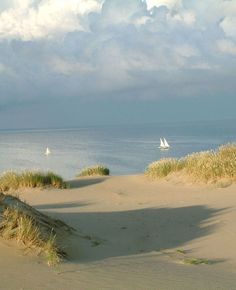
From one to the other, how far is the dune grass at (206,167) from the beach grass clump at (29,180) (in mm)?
3478

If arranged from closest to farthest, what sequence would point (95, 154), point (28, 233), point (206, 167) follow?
point (28, 233)
point (206, 167)
point (95, 154)

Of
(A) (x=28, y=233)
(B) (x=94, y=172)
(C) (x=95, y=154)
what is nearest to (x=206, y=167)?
(B) (x=94, y=172)

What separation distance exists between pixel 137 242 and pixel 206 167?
769cm

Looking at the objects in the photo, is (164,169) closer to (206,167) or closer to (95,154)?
(206,167)

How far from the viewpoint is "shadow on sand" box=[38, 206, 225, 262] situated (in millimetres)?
6879

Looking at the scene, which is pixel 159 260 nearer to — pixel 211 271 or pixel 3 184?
pixel 211 271

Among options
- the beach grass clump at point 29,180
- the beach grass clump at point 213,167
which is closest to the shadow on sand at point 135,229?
the beach grass clump at point 213,167

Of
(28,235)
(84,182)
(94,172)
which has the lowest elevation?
(28,235)

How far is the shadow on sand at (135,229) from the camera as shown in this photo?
6879 millimetres

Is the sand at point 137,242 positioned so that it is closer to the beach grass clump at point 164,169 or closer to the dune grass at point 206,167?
the dune grass at point 206,167

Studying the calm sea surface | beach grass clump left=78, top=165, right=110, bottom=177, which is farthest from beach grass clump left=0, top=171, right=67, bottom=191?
the calm sea surface

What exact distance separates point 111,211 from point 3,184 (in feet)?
17.5

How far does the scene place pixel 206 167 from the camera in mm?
15148

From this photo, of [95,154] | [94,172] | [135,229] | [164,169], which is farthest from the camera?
[95,154]
